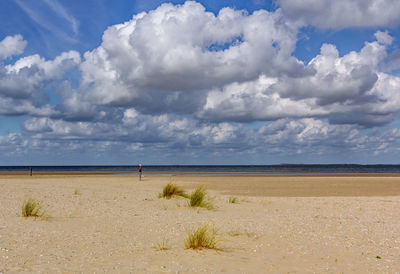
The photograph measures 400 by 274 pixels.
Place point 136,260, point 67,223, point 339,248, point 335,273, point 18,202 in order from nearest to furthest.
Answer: point 335,273 → point 136,260 → point 339,248 → point 67,223 → point 18,202

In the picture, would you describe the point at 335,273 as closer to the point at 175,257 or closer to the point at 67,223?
the point at 175,257

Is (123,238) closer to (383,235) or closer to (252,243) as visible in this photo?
(252,243)

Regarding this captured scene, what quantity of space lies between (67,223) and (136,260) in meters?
4.70

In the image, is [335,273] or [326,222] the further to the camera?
[326,222]

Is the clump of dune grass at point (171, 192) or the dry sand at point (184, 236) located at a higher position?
the clump of dune grass at point (171, 192)

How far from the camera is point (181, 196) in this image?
1933 cm

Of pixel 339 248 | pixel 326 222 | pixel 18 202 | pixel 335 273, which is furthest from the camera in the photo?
pixel 18 202

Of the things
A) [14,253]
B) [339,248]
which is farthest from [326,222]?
[14,253]

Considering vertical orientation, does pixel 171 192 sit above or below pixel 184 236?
above

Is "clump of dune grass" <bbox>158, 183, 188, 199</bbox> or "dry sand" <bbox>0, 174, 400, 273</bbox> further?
"clump of dune grass" <bbox>158, 183, 188, 199</bbox>

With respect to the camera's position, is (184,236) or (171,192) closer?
(184,236)

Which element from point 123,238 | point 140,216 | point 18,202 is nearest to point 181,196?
point 140,216

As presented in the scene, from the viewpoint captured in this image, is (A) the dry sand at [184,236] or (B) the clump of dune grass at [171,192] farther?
(B) the clump of dune grass at [171,192]

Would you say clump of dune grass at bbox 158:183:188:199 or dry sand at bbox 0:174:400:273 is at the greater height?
clump of dune grass at bbox 158:183:188:199
